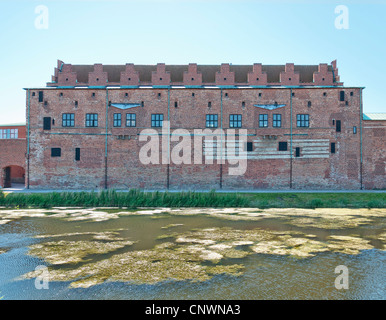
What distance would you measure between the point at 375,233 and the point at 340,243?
2.44 m

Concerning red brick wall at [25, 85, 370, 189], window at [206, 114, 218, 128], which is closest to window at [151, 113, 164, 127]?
red brick wall at [25, 85, 370, 189]

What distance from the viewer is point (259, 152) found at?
78.3ft

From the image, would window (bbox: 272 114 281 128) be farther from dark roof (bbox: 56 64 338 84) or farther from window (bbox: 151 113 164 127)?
window (bbox: 151 113 164 127)

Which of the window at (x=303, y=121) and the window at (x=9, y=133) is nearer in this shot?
the window at (x=303, y=121)

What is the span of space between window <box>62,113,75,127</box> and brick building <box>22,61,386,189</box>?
5 cm

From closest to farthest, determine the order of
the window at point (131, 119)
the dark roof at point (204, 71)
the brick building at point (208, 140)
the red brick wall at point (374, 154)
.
Result: the red brick wall at point (374, 154), the brick building at point (208, 140), the window at point (131, 119), the dark roof at point (204, 71)

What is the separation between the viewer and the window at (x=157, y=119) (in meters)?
24.1

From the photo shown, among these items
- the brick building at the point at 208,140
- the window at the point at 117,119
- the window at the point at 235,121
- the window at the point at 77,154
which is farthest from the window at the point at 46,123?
the window at the point at 235,121

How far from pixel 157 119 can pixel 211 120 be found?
465 cm

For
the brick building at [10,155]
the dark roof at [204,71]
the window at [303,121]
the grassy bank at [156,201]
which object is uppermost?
the dark roof at [204,71]

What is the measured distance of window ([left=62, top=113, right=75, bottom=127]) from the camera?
958 inches

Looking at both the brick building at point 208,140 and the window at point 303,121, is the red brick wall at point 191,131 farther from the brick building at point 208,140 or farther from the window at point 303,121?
the window at point 303,121

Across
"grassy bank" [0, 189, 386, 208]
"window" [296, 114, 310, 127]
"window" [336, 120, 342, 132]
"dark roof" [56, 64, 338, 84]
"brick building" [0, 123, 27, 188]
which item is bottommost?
"grassy bank" [0, 189, 386, 208]

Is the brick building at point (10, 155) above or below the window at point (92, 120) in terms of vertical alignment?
below
